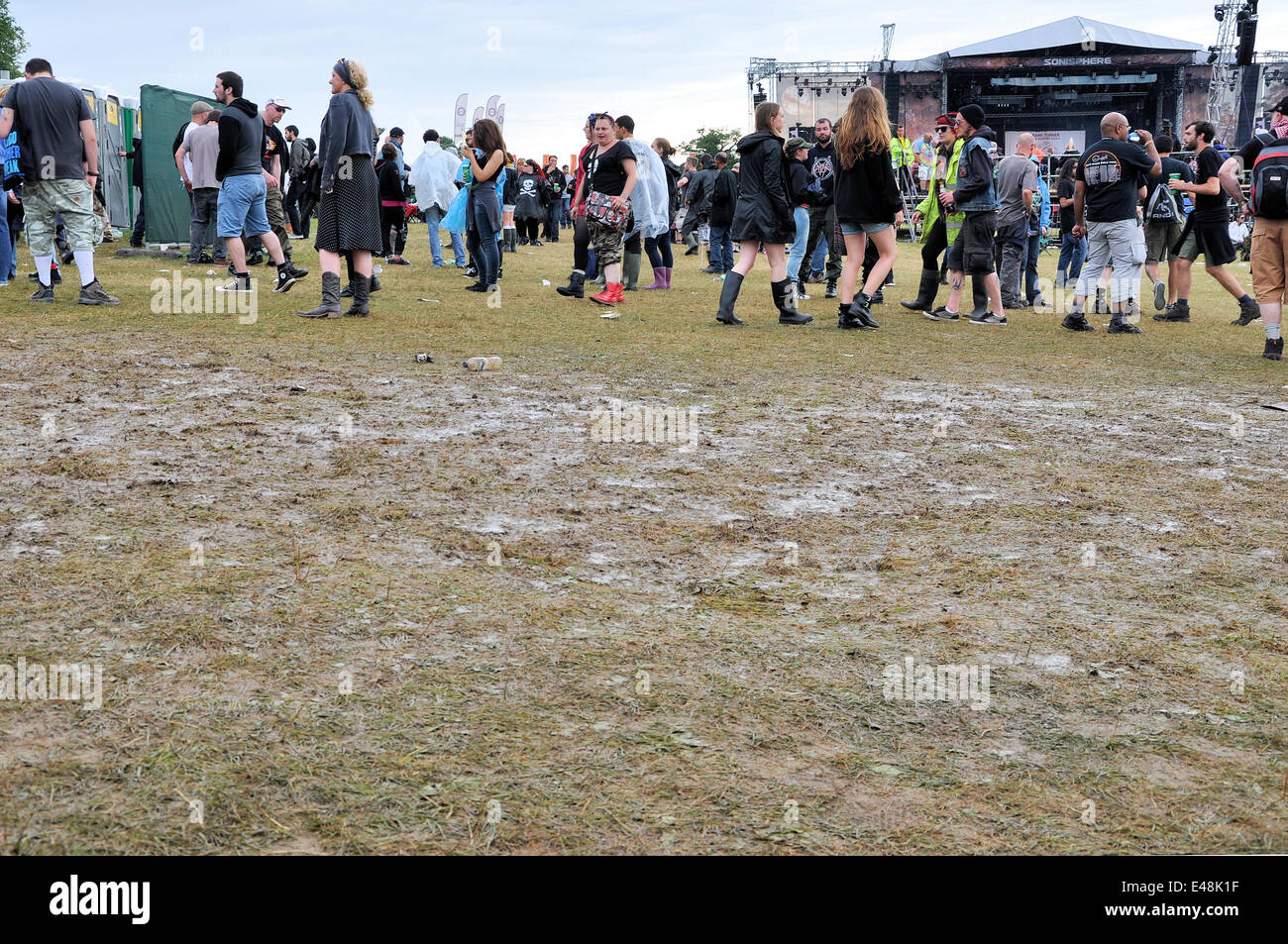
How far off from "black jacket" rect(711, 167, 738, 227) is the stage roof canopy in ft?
130

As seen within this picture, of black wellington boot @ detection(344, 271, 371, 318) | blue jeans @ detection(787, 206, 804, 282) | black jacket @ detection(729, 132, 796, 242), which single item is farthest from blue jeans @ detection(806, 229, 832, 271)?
black wellington boot @ detection(344, 271, 371, 318)

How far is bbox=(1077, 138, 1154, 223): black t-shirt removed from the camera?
1131 cm

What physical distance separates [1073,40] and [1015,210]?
42172mm

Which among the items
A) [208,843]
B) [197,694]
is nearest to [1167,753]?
[208,843]

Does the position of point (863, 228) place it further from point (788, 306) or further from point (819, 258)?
point (819, 258)

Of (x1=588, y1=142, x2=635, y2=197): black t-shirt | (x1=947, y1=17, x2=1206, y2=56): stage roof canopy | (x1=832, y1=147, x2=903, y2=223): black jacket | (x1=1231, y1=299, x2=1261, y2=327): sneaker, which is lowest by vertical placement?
(x1=1231, y1=299, x2=1261, y2=327): sneaker

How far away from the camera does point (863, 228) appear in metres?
11.0

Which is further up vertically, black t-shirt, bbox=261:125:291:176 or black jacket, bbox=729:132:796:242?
black t-shirt, bbox=261:125:291:176

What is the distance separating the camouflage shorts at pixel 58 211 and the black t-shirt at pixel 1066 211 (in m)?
9.79

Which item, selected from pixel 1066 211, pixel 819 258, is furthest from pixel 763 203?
pixel 819 258

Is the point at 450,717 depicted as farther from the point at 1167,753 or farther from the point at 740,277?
the point at 740,277

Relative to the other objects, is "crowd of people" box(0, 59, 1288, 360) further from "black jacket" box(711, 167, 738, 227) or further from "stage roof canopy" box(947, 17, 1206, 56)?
"stage roof canopy" box(947, 17, 1206, 56)
